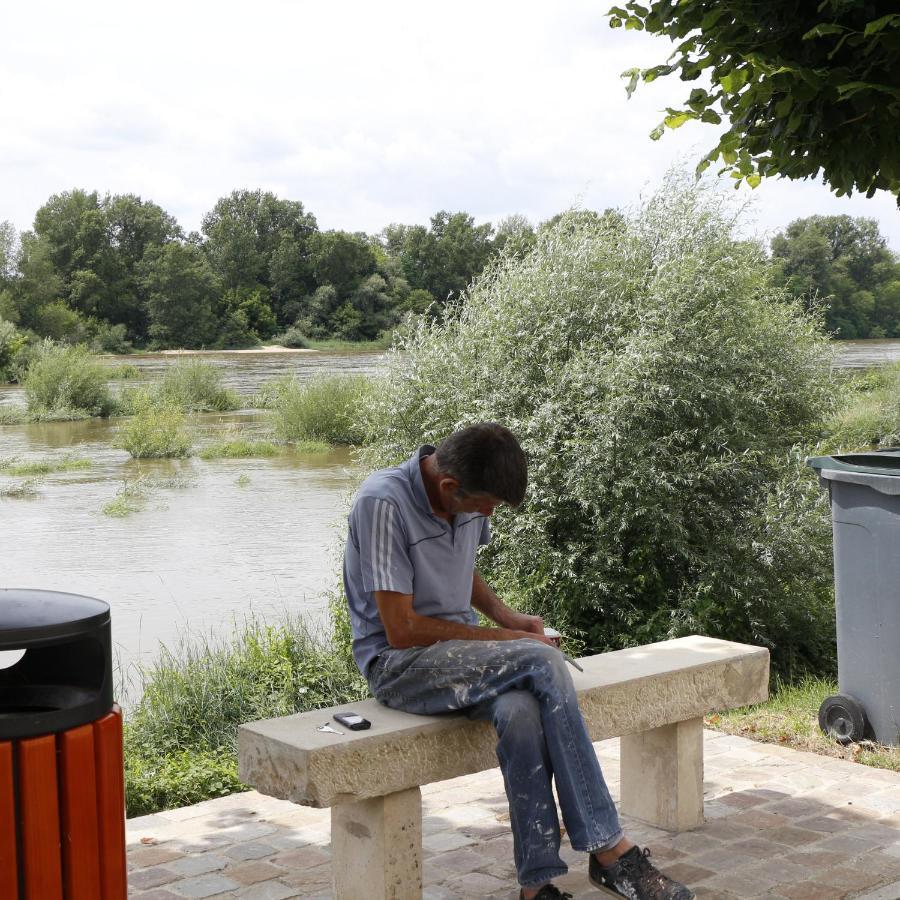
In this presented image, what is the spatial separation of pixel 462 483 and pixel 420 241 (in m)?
51.7

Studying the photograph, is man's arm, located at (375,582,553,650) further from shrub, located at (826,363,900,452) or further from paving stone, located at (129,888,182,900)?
shrub, located at (826,363,900,452)

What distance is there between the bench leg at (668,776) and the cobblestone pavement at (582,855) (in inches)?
2.2

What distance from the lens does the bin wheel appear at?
16.8 feet

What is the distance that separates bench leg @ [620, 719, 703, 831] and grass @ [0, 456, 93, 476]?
2213 cm

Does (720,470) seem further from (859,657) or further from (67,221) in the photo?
(67,221)

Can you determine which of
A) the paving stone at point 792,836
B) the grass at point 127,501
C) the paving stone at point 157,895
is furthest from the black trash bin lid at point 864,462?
the grass at point 127,501

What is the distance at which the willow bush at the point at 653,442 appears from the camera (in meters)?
7.82

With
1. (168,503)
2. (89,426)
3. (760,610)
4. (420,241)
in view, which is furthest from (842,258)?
(760,610)

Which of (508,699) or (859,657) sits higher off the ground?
(508,699)

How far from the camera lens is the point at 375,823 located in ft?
10.7

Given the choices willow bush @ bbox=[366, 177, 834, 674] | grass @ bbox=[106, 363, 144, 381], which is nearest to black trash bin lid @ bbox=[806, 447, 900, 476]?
willow bush @ bbox=[366, 177, 834, 674]

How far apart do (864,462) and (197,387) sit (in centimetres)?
3370

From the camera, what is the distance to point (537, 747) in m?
3.23

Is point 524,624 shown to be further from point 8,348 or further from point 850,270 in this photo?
point 8,348
